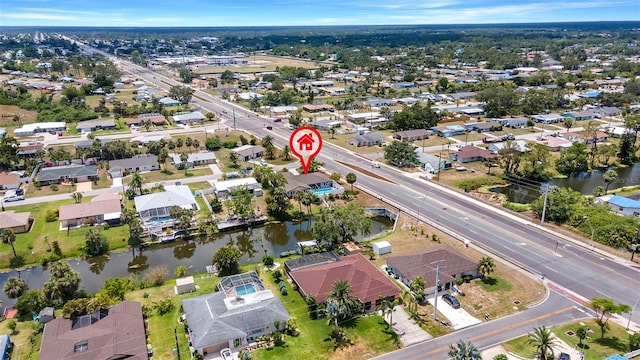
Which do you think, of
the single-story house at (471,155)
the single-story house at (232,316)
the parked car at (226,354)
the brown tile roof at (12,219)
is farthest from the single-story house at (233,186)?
the single-story house at (471,155)

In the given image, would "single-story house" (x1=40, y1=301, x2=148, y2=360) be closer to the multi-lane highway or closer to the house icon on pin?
the house icon on pin

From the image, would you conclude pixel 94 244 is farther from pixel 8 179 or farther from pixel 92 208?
pixel 8 179

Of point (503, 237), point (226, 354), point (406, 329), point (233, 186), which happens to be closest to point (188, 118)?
point (233, 186)

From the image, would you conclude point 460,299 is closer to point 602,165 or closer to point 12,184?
point 602,165

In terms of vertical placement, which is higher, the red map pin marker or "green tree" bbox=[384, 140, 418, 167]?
the red map pin marker

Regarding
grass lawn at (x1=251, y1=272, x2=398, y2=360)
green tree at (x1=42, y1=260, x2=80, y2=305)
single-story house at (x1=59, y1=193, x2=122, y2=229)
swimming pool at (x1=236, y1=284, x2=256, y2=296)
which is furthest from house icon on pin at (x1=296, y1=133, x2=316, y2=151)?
single-story house at (x1=59, y1=193, x2=122, y2=229)

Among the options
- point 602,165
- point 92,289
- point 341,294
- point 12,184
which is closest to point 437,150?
point 602,165
